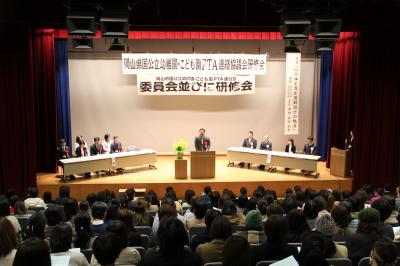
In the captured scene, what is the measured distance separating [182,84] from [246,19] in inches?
141

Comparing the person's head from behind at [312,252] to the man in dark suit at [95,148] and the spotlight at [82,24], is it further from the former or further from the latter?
the man in dark suit at [95,148]

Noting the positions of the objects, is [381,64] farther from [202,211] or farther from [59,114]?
[59,114]

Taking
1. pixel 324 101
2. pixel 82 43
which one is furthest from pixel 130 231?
pixel 324 101

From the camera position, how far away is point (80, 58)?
38.9 ft

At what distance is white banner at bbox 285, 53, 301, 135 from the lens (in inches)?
451

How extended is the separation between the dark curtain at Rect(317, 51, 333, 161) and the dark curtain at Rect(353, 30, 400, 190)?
105 inches

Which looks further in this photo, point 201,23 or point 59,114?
point 59,114

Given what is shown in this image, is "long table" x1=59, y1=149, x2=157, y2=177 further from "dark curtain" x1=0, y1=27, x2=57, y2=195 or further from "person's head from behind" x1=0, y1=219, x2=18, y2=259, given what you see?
"person's head from behind" x1=0, y1=219, x2=18, y2=259

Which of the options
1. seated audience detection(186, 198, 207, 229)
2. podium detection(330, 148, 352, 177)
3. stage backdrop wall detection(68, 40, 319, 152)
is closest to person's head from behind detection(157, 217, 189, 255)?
seated audience detection(186, 198, 207, 229)

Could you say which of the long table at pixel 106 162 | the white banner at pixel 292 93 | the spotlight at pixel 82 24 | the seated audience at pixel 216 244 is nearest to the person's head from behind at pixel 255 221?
the seated audience at pixel 216 244

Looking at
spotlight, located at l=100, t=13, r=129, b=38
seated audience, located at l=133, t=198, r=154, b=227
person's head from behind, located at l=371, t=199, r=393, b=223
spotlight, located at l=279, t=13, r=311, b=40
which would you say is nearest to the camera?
person's head from behind, located at l=371, t=199, r=393, b=223

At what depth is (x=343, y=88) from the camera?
10680 millimetres

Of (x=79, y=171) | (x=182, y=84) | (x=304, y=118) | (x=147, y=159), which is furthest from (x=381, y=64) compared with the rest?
(x=79, y=171)

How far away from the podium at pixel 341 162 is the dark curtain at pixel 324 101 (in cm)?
204
